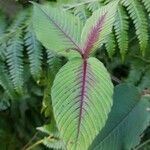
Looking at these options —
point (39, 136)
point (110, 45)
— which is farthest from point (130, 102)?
point (39, 136)

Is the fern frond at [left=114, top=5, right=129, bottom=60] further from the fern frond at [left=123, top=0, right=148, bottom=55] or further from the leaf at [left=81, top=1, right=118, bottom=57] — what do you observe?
the leaf at [left=81, top=1, right=118, bottom=57]

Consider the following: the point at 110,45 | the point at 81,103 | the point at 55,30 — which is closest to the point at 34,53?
the point at 110,45

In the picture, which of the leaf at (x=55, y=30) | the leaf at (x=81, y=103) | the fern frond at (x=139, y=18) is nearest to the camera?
the leaf at (x=81, y=103)

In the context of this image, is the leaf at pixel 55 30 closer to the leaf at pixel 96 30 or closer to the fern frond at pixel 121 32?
the leaf at pixel 96 30

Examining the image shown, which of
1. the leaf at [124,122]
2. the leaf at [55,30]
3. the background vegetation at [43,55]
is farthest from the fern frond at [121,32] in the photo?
the leaf at [55,30]

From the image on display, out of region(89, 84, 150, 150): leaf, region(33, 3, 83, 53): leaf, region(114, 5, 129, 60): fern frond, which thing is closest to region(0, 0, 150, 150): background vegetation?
region(114, 5, 129, 60): fern frond

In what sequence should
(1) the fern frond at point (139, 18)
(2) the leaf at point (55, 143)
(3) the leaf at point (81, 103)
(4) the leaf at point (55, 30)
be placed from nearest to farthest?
1. (3) the leaf at point (81, 103)
2. (4) the leaf at point (55, 30)
3. (1) the fern frond at point (139, 18)
4. (2) the leaf at point (55, 143)
